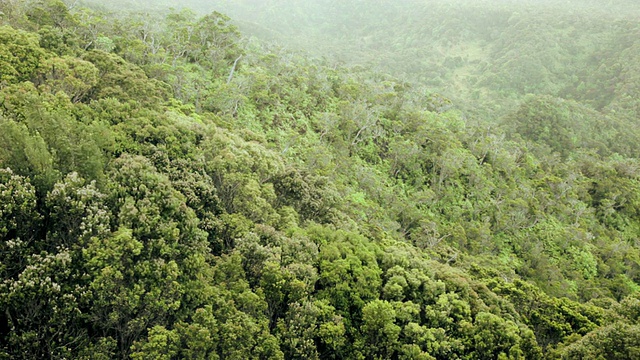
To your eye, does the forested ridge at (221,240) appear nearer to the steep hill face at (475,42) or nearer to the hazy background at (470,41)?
the hazy background at (470,41)

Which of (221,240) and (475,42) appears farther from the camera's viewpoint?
(475,42)

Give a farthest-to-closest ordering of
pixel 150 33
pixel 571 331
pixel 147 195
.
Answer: pixel 150 33, pixel 571 331, pixel 147 195

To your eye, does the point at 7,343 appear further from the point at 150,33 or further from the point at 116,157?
the point at 150,33

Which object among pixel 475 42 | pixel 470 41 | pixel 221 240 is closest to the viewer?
pixel 221 240

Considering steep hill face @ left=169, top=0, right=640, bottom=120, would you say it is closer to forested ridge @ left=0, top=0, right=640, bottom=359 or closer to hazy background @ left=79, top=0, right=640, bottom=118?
hazy background @ left=79, top=0, right=640, bottom=118

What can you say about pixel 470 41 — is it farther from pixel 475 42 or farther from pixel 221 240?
pixel 221 240

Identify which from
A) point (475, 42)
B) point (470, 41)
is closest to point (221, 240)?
point (475, 42)

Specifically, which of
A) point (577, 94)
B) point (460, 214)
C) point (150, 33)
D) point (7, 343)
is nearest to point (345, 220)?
point (7, 343)

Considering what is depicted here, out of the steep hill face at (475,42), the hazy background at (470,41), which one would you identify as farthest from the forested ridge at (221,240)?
the steep hill face at (475,42)
